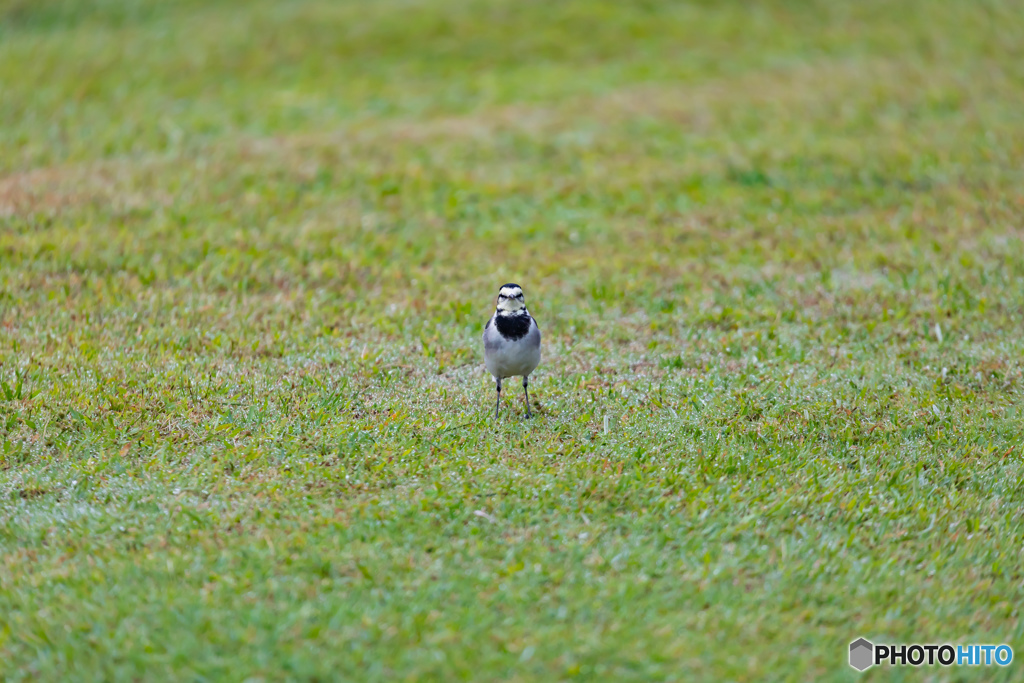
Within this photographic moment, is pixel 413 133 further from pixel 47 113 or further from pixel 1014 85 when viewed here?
pixel 1014 85

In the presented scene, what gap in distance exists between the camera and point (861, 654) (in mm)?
4695

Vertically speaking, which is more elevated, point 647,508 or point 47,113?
point 47,113

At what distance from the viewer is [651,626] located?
479 cm

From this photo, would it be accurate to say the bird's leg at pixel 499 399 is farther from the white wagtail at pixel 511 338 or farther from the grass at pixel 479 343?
the white wagtail at pixel 511 338

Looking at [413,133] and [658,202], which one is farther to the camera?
[413,133]

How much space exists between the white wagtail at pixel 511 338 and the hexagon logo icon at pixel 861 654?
273cm

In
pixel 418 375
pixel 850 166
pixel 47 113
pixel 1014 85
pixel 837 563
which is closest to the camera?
pixel 837 563

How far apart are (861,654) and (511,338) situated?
9.35 ft

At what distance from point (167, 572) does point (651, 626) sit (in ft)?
7.75

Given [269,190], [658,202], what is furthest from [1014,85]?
[269,190]

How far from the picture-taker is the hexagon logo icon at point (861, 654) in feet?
15.2

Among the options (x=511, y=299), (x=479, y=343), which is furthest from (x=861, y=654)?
(x=479, y=343)

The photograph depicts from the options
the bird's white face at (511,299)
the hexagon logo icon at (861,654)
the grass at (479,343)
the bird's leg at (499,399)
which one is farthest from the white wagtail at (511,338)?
the hexagon logo icon at (861,654)

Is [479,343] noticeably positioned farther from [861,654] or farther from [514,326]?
[861,654]
